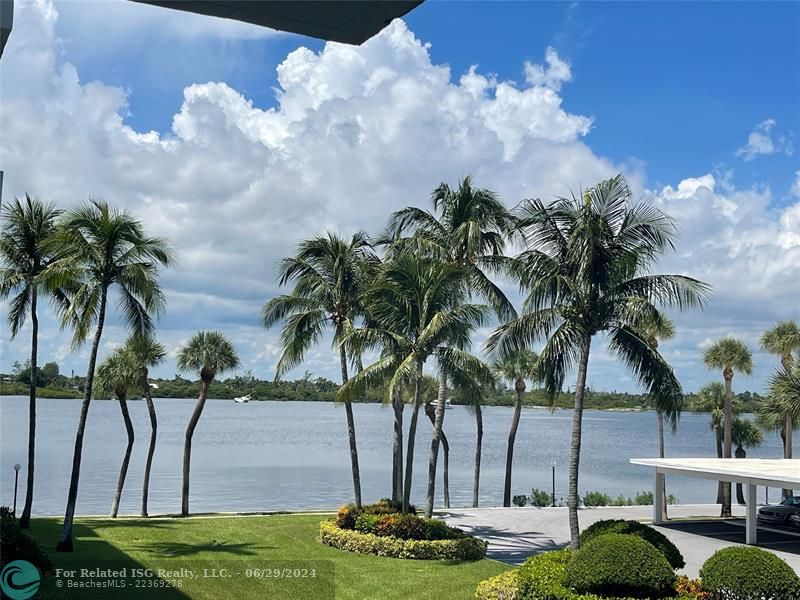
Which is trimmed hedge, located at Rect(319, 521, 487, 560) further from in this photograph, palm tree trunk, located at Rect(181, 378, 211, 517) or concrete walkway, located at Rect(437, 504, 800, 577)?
palm tree trunk, located at Rect(181, 378, 211, 517)

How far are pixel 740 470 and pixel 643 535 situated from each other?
33.8 feet

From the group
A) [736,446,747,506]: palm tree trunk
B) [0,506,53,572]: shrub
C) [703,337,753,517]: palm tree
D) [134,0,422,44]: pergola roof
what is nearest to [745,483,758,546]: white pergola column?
[703,337,753,517]: palm tree

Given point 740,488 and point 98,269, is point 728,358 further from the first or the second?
point 98,269

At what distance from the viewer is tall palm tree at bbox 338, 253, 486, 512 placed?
20.2 metres

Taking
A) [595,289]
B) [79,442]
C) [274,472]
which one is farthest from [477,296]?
[274,472]

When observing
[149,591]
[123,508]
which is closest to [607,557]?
[149,591]

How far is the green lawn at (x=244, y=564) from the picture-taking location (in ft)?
49.2

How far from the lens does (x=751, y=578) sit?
490 inches

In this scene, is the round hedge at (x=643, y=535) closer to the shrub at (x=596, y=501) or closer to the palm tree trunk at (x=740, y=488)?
the shrub at (x=596, y=501)

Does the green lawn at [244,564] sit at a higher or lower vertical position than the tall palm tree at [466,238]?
lower

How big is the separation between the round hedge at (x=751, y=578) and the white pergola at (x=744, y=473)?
10581 mm

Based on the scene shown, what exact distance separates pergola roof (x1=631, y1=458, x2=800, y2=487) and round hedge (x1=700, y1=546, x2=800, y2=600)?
10.6 metres

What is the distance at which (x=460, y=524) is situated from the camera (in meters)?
26.6

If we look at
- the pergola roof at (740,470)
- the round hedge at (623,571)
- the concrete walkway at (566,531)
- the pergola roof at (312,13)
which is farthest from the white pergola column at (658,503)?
the pergola roof at (312,13)
